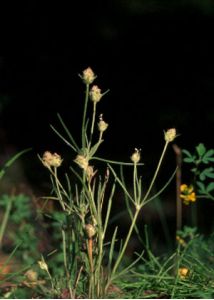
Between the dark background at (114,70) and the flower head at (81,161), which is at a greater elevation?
the dark background at (114,70)

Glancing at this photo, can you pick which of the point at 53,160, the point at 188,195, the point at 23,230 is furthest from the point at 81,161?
the point at 23,230

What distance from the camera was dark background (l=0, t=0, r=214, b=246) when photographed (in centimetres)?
472

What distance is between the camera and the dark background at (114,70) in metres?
4.72

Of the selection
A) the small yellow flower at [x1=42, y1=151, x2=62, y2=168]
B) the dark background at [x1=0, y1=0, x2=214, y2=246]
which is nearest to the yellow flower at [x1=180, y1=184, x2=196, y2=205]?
the small yellow flower at [x1=42, y1=151, x2=62, y2=168]

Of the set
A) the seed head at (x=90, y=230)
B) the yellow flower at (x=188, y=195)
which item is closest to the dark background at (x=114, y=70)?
the yellow flower at (x=188, y=195)

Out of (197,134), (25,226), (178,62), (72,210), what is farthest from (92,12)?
(72,210)

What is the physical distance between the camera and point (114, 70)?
4879 millimetres

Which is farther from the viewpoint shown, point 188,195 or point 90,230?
point 188,195

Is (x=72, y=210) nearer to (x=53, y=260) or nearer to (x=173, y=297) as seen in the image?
(x=173, y=297)

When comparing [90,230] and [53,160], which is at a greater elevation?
[53,160]

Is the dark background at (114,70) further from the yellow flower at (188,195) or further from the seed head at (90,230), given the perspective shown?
the seed head at (90,230)

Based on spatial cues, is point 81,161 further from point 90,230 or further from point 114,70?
point 114,70

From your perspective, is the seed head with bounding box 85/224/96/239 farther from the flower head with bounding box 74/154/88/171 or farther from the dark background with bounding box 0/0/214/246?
the dark background with bounding box 0/0/214/246

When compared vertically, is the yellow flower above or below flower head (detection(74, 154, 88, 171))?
below
